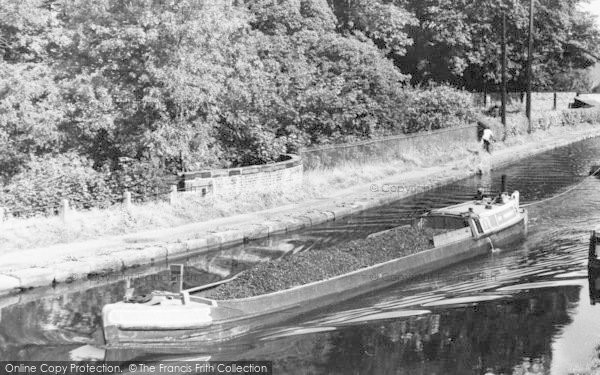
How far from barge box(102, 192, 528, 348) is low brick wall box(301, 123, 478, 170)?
32.4ft

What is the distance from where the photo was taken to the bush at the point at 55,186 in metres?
22.3

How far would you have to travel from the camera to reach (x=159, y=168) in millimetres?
26297

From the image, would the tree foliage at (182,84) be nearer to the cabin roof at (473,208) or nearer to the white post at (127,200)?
the white post at (127,200)

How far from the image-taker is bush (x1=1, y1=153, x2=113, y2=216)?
22.3m

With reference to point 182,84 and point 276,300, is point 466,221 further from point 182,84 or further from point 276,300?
point 182,84

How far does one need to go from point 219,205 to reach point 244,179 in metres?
1.81

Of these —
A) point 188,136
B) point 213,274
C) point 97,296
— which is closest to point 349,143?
point 188,136

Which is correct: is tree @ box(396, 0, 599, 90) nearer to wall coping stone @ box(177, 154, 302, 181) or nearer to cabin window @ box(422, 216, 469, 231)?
wall coping stone @ box(177, 154, 302, 181)

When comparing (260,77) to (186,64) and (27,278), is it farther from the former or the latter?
(27,278)

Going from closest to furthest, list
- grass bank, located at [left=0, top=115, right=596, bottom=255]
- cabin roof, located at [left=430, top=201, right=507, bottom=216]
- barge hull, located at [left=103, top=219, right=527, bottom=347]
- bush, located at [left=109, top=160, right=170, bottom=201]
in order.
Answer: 1. barge hull, located at [left=103, top=219, right=527, bottom=347]
2. grass bank, located at [left=0, top=115, right=596, bottom=255]
3. cabin roof, located at [left=430, top=201, right=507, bottom=216]
4. bush, located at [left=109, top=160, right=170, bottom=201]

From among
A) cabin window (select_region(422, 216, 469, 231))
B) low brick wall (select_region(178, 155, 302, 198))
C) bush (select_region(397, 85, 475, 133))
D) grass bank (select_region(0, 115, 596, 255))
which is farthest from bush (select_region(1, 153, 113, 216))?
bush (select_region(397, 85, 475, 133))

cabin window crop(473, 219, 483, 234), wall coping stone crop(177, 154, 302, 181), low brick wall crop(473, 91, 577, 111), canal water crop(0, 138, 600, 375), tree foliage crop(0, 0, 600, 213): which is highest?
tree foliage crop(0, 0, 600, 213)
